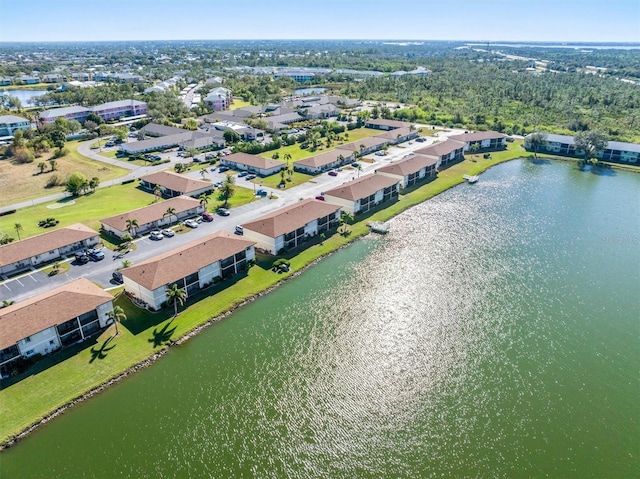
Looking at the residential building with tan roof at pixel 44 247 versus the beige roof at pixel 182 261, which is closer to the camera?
the beige roof at pixel 182 261

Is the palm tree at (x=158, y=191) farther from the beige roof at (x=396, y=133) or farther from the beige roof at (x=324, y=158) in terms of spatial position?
the beige roof at (x=396, y=133)

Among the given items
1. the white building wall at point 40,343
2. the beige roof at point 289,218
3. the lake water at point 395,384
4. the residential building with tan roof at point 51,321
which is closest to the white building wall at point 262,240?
the beige roof at point 289,218

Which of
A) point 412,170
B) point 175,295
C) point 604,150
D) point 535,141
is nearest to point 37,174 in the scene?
point 175,295

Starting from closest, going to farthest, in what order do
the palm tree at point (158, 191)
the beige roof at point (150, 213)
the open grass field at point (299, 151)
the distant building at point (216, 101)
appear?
the beige roof at point (150, 213), the palm tree at point (158, 191), the open grass field at point (299, 151), the distant building at point (216, 101)

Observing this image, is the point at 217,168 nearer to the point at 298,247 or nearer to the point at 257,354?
the point at 298,247

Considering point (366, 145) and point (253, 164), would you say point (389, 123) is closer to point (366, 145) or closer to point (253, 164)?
point (366, 145)

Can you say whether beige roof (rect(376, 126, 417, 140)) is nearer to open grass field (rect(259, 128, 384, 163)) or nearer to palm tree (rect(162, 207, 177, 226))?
open grass field (rect(259, 128, 384, 163))
